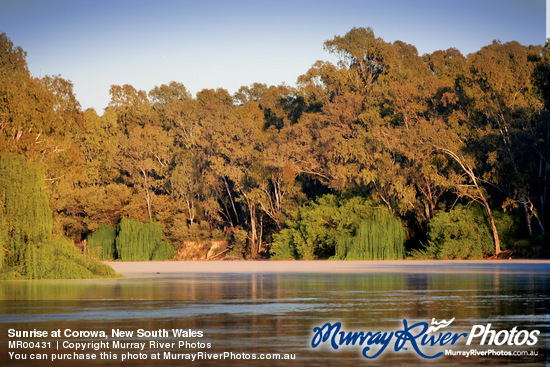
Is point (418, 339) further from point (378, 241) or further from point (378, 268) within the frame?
point (378, 241)

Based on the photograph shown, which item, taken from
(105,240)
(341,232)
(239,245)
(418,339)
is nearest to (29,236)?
(418,339)

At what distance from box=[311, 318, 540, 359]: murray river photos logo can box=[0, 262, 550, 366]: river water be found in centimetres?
7

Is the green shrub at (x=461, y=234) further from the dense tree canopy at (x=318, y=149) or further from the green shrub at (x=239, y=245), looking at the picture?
the green shrub at (x=239, y=245)

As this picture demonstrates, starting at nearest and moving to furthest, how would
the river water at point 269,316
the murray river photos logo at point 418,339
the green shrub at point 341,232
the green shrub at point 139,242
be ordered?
the river water at point 269,316 < the murray river photos logo at point 418,339 < the green shrub at point 341,232 < the green shrub at point 139,242

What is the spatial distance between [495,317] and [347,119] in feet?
136

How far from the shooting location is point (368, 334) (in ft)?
34.0

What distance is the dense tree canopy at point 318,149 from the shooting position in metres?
42.4

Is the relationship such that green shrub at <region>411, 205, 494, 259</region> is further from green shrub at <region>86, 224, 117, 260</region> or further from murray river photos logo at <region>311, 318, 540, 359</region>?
murray river photos logo at <region>311, 318, 540, 359</region>

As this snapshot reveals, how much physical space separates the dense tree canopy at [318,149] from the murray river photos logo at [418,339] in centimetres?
1778

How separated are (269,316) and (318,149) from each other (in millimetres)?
41026

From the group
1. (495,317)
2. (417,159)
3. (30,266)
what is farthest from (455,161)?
(495,317)

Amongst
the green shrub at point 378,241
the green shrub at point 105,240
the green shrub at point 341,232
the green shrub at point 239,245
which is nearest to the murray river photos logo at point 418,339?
the green shrub at point 378,241

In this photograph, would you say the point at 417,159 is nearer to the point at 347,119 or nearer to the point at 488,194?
the point at 488,194

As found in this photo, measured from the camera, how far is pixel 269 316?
12727 mm
